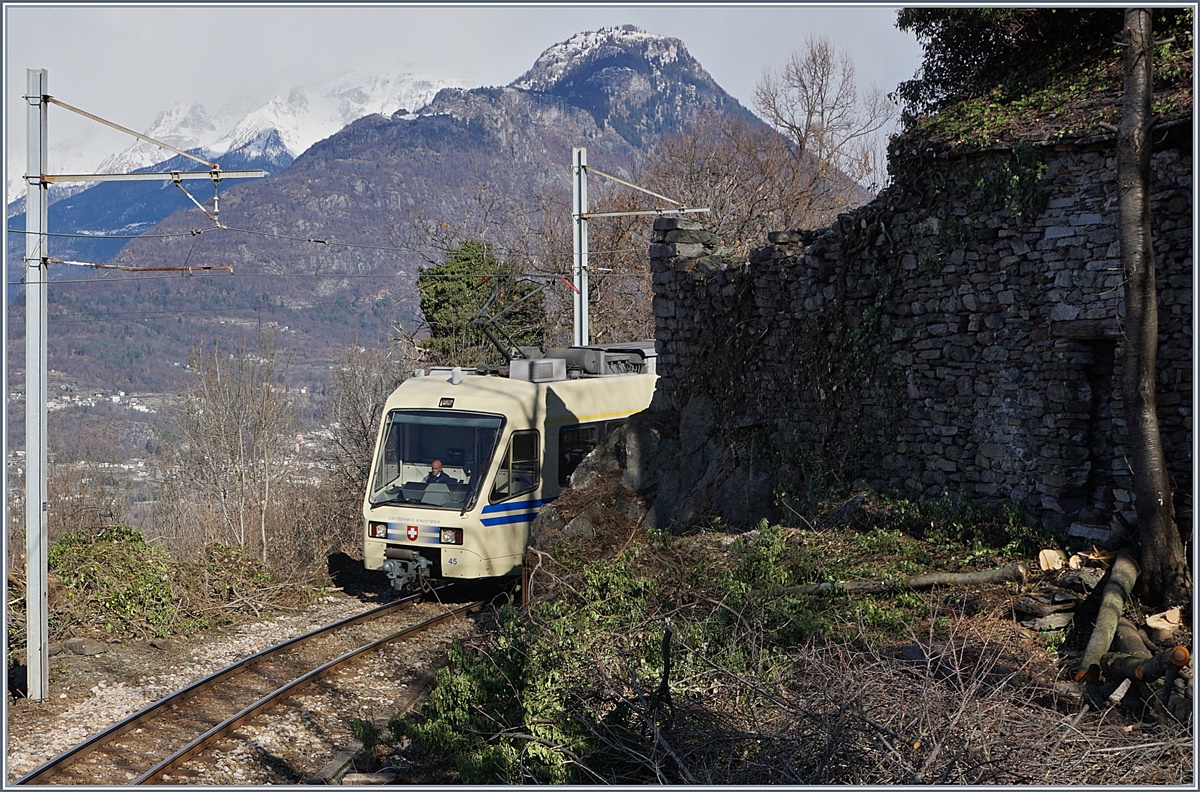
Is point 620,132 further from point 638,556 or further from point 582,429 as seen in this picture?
point 638,556

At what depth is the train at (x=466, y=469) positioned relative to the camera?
1279 cm

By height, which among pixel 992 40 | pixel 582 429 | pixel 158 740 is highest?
pixel 992 40

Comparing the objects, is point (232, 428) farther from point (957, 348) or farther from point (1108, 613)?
point (1108, 613)

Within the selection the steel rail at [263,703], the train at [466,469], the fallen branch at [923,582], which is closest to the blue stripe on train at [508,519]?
the train at [466,469]

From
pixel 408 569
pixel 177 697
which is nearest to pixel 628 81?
pixel 408 569

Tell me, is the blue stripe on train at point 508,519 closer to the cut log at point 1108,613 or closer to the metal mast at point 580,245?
the metal mast at point 580,245

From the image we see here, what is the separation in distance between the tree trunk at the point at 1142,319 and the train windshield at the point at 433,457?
7.44m

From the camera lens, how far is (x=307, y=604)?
13.9 meters

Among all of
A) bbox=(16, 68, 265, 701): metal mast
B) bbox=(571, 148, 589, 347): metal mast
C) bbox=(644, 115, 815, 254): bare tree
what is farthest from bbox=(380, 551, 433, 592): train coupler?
bbox=(644, 115, 815, 254): bare tree

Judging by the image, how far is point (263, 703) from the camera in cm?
953

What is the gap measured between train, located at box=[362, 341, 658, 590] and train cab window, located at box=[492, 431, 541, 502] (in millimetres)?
13

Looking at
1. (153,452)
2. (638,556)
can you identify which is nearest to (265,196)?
(153,452)

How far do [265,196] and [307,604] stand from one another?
53.3 metres

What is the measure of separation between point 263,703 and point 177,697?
2.78 feet
